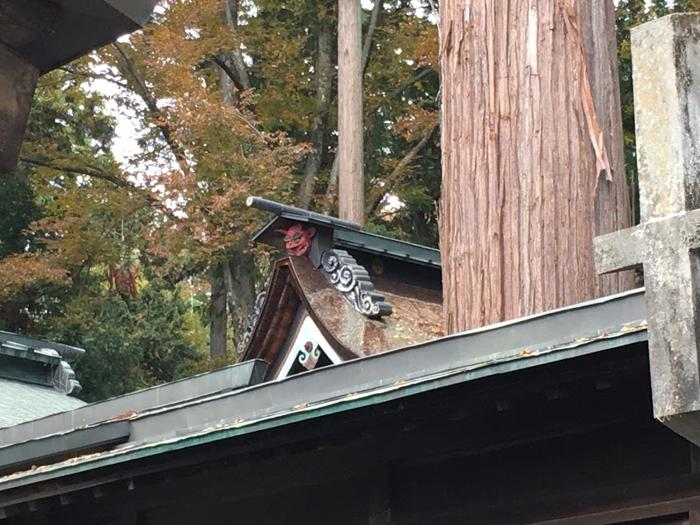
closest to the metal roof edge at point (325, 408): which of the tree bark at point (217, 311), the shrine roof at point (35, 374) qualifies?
the shrine roof at point (35, 374)

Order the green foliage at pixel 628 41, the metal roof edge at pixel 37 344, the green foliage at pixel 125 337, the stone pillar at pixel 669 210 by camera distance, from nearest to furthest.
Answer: the stone pillar at pixel 669 210 < the metal roof edge at pixel 37 344 < the green foliage at pixel 628 41 < the green foliage at pixel 125 337

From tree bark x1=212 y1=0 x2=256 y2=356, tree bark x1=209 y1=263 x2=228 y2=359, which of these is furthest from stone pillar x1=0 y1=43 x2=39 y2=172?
tree bark x1=209 y1=263 x2=228 y2=359

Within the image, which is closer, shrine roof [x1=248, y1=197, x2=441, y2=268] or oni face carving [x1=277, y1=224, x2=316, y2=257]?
shrine roof [x1=248, y1=197, x2=441, y2=268]

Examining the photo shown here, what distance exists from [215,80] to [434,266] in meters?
12.9

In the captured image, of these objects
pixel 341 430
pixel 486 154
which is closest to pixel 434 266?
pixel 486 154

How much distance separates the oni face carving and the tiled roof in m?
3.23

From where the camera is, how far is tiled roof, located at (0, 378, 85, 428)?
13.0 m

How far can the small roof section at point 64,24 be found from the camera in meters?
2.67

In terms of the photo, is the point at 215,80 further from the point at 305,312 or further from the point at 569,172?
the point at 569,172

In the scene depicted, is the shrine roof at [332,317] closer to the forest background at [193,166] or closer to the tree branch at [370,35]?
the forest background at [193,166]

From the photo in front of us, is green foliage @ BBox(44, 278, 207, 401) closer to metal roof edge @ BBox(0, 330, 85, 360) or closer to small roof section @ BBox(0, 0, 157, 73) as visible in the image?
metal roof edge @ BBox(0, 330, 85, 360)

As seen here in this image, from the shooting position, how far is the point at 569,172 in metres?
7.51

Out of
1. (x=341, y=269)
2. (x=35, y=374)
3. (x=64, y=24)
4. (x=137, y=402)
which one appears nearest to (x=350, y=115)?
(x=35, y=374)

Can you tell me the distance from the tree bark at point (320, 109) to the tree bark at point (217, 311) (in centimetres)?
212
